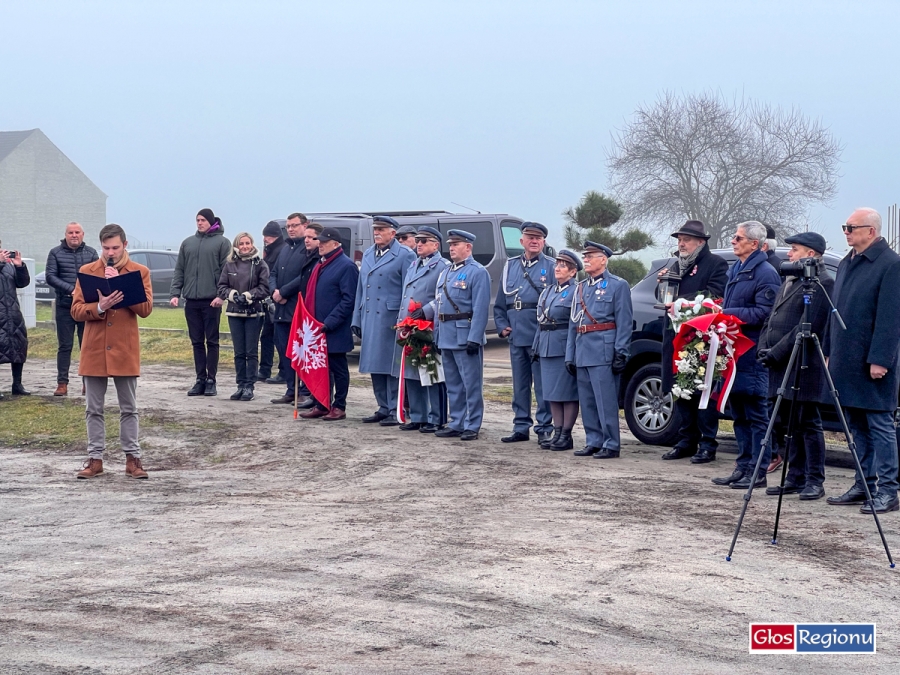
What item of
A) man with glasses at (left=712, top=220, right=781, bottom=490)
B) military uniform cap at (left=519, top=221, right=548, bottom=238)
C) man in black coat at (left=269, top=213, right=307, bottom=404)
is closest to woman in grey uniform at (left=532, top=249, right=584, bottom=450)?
military uniform cap at (left=519, top=221, right=548, bottom=238)

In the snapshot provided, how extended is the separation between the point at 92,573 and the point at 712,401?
5.73 metres

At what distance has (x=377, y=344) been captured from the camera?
473 inches

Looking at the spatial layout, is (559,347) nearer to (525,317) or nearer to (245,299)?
(525,317)

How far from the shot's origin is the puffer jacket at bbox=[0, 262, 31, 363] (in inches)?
525

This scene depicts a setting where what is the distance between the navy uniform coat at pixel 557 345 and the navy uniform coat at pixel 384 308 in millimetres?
1930

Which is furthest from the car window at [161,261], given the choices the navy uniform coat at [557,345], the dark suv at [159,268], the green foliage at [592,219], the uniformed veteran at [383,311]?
the navy uniform coat at [557,345]

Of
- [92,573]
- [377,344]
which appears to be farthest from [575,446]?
[92,573]

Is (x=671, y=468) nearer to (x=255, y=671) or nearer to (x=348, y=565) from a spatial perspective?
(x=348, y=565)

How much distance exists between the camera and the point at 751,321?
921 centimetres

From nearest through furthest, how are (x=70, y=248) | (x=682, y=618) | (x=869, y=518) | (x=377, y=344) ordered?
1. (x=682, y=618)
2. (x=869, y=518)
3. (x=377, y=344)
4. (x=70, y=248)

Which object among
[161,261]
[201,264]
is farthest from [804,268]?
[161,261]

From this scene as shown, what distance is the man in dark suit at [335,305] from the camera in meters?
12.4

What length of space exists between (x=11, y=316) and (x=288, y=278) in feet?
10.9

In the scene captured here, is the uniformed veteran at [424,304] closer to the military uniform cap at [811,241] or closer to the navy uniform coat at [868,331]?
the military uniform cap at [811,241]
